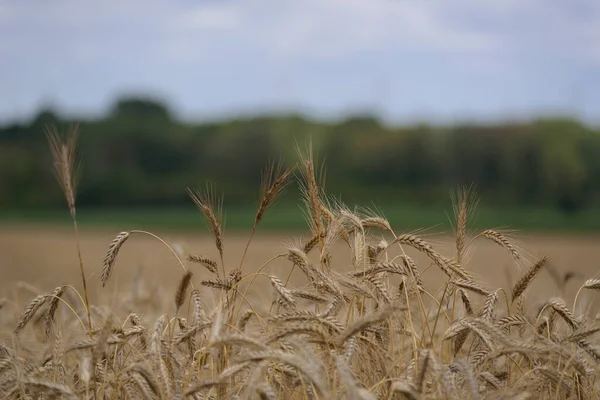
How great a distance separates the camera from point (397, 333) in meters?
4.42

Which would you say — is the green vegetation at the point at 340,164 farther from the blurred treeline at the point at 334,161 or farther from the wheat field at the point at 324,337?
the wheat field at the point at 324,337

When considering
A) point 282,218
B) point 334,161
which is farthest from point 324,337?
point 334,161

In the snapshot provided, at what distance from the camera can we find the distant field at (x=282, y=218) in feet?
197

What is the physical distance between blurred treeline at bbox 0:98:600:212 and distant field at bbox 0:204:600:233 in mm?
1344

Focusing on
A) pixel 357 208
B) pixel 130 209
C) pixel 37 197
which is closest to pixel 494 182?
pixel 130 209

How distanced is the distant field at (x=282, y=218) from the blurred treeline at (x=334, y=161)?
1344 millimetres

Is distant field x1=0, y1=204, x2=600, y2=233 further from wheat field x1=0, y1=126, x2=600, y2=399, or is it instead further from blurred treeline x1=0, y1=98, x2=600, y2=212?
wheat field x1=0, y1=126, x2=600, y2=399

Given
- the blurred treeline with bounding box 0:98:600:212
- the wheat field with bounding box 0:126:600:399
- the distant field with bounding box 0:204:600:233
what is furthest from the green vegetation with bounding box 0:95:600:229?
the wheat field with bounding box 0:126:600:399

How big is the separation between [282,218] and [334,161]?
2367 cm

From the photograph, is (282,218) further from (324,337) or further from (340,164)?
(324,337)

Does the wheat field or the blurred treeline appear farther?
the blurred treeline

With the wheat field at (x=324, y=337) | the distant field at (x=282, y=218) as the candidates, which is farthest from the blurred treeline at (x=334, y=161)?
the wheat field at (x=324, y=337)

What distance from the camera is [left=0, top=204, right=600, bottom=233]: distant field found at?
60156 millimetres

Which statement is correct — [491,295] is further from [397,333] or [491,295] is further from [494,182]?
[494,182]
